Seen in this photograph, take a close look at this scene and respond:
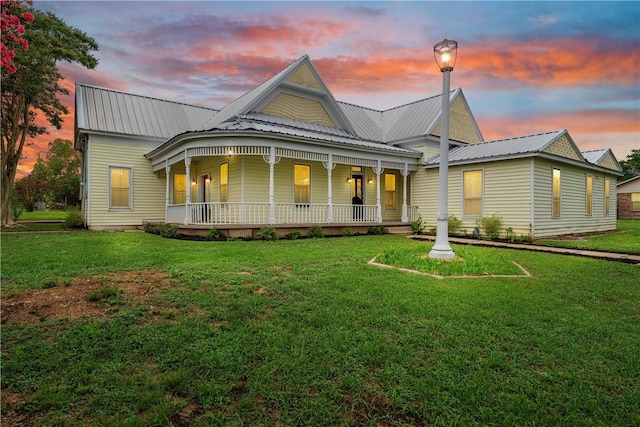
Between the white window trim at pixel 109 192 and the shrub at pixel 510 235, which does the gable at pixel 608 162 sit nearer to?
the shrub at pixel 510 235

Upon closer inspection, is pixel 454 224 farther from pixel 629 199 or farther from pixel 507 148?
pixel 629 199

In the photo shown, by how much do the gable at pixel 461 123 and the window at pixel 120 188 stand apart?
17020mm

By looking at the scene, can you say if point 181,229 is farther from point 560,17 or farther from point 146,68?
point 560,17

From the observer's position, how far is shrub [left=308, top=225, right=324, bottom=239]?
1268 cm

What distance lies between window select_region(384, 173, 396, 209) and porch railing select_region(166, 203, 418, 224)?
196cm

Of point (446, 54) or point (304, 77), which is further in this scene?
point (304, 77)

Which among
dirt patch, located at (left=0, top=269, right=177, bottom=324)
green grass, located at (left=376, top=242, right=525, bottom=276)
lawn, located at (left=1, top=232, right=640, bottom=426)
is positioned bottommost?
lawn, located at (left=1, top=232, right=640, bottom=426)

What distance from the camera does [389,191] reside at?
1792 cm

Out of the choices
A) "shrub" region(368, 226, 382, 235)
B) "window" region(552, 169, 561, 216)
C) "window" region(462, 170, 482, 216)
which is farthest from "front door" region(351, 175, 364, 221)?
"window" region(552, 169, 561, 216)

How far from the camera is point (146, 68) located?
18.6 meters

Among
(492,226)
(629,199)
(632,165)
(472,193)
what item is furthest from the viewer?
(632,165)

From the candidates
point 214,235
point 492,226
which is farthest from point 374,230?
point 214,235

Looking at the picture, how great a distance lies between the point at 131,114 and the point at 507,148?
58.0ft

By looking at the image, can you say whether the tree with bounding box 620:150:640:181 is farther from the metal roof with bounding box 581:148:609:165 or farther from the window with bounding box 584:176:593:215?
the window with bounding box 584:176:593:215
